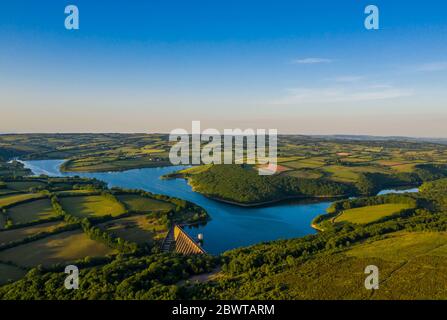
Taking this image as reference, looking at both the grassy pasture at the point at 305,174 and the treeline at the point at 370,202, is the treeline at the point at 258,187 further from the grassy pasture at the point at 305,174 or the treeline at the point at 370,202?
the treeline at the point at 370,202

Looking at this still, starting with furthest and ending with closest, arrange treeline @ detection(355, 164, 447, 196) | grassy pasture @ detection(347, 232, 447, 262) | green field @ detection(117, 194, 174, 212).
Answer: treeline @ detection(355, 164, 447, 196), green field @ detection(117, 194, 174, 212), grassy pasture @ detection(347, 232, 447, 262)

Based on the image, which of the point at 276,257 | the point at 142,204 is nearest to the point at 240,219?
the point at 142,204

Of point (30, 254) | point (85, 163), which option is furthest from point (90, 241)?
point (85, 163)

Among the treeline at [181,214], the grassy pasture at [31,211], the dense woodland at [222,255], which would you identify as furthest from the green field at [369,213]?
the grassy pasture at [31,211]

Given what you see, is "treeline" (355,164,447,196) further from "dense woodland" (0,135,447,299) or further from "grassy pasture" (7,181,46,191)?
"grassy pasture" (7,181,46,191)

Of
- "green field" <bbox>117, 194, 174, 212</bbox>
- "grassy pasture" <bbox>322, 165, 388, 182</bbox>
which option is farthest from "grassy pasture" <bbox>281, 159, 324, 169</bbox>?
"green field" <bbox>117, 194, 174, 212</bbox>

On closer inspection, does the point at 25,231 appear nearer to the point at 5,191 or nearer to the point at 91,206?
the point at 91,206
